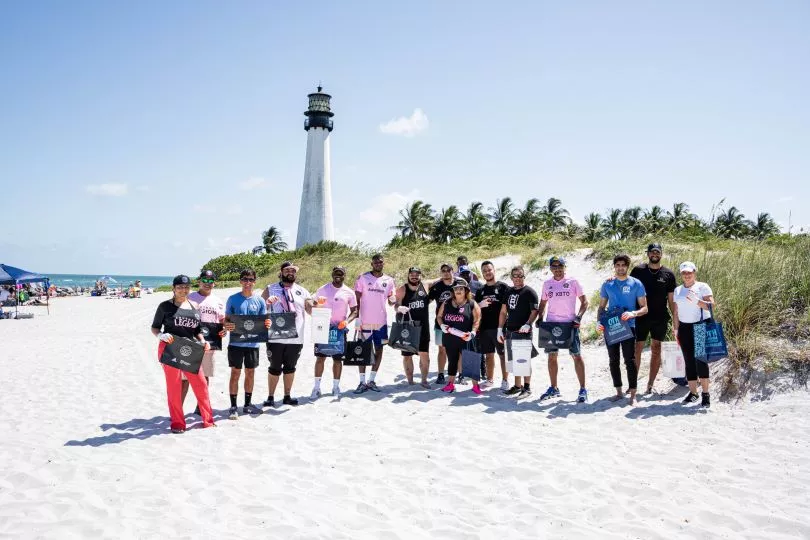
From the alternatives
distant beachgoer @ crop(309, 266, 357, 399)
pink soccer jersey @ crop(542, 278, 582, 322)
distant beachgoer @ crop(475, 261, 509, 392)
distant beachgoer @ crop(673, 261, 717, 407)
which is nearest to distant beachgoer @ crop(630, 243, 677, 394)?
distant beachgoer @ crop(673, 261, 717, 407)

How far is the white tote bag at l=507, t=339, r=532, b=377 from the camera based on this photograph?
7.52 m

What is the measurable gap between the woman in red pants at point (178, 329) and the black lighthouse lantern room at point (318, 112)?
39100 millimetres

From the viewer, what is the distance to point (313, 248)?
1387 inches

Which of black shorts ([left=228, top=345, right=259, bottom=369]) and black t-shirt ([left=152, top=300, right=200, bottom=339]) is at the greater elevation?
black t-shirt ([left=152, top=300, right=200, bottom=339])

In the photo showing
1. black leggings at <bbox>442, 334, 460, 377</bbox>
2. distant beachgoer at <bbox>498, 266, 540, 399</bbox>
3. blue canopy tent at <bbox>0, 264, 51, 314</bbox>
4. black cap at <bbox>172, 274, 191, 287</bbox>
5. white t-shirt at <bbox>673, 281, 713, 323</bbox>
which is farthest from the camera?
blue canopy tent at <bbox>0, 264, 51, 314</bbox>

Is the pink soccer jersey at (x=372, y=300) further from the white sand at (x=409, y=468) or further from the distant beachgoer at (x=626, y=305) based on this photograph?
the distant beachgoer at (x=626, y=305)

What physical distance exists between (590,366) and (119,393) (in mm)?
7870

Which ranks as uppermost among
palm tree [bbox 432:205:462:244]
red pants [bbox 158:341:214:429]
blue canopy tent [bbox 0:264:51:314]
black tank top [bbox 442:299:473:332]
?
palm tree [bbox 432:205:462:244]

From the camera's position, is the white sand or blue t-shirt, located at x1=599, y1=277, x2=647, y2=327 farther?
blue t-shirt, located at x1=599, y1=277, x2=647, y2=327

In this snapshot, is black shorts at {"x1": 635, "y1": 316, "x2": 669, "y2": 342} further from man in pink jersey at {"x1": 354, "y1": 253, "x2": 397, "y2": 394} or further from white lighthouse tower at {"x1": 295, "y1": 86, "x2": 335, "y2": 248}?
white lighthouse tower at {"x1": 295, "y1": 86, "x2": 335, "y2": 248}

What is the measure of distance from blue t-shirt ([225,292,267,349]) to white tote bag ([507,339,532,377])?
3.54 m

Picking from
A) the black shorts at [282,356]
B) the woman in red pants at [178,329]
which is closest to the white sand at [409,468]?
the woman in red pants at [178,329]

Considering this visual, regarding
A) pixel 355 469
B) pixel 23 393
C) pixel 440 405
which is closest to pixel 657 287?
pixel 440 405

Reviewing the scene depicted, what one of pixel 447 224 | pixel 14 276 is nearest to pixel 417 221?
pixel 447 224
